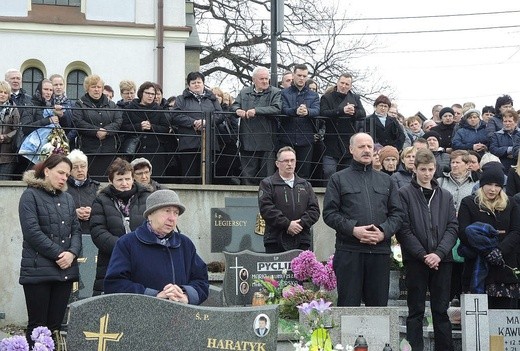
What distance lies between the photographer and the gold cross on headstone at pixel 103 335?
6664mm

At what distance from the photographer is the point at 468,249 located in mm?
10359

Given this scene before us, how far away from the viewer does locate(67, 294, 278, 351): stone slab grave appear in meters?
6.68

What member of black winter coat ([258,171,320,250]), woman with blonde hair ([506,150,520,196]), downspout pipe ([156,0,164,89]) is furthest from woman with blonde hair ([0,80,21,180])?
downspout pipe ([156,0,164,89])

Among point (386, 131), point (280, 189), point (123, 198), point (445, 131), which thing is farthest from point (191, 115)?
point (123, 198)

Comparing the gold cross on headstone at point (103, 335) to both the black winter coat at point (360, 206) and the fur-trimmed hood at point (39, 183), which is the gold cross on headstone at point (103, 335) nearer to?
the fur-trimmed hood at point (39, 183)

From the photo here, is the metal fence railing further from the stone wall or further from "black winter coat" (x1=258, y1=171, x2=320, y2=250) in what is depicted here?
"black winter coat" (x1=258, y1=171, x2=320, y2=250)

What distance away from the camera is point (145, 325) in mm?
6711

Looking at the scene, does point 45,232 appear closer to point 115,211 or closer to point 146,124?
point 115,211

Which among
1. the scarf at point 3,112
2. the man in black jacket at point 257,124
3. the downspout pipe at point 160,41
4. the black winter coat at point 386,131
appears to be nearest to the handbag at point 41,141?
the scarf at point 3,112

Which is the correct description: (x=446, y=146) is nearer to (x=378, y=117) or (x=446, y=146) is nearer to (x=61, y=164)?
(x=378, y=117)

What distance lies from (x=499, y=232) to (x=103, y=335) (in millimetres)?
4993

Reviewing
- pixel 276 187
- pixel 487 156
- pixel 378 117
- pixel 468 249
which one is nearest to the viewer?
pixel 468 249

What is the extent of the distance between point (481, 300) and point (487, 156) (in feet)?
13.5

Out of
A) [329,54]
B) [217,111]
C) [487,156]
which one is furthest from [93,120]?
[329,54]
